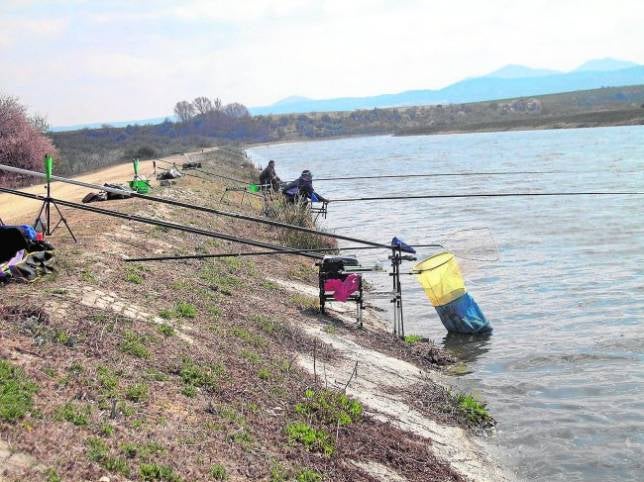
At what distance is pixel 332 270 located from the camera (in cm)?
1135

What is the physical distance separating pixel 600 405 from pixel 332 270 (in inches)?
166

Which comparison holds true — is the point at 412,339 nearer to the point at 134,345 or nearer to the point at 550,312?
the point at 550,312

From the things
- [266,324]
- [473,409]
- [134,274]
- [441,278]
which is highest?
[134,274]

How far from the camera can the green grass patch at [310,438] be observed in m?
6.59

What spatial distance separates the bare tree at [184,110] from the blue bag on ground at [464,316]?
160m

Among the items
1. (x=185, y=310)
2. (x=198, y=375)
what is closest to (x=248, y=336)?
A: (x=185, y=310)

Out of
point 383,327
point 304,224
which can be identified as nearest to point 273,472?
point 383,327

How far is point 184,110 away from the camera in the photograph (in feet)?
567

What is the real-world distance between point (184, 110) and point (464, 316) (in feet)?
548

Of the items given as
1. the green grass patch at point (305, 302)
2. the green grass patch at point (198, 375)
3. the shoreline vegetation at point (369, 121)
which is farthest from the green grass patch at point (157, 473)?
the shoreline vegetation at point (369, 121)

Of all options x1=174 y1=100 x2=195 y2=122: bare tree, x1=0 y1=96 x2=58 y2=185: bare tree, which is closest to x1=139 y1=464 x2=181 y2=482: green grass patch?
x1=0 y1=96 x2=58 y2=185: bare tree

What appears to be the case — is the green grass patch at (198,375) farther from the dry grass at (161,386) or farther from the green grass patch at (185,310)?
the green grass patch at (185,310)

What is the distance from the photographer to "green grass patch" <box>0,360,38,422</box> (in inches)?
206

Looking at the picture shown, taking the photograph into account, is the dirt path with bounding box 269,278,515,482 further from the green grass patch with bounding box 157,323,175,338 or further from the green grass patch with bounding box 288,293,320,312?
the green grass patch with bounding box 157,323,175,338
